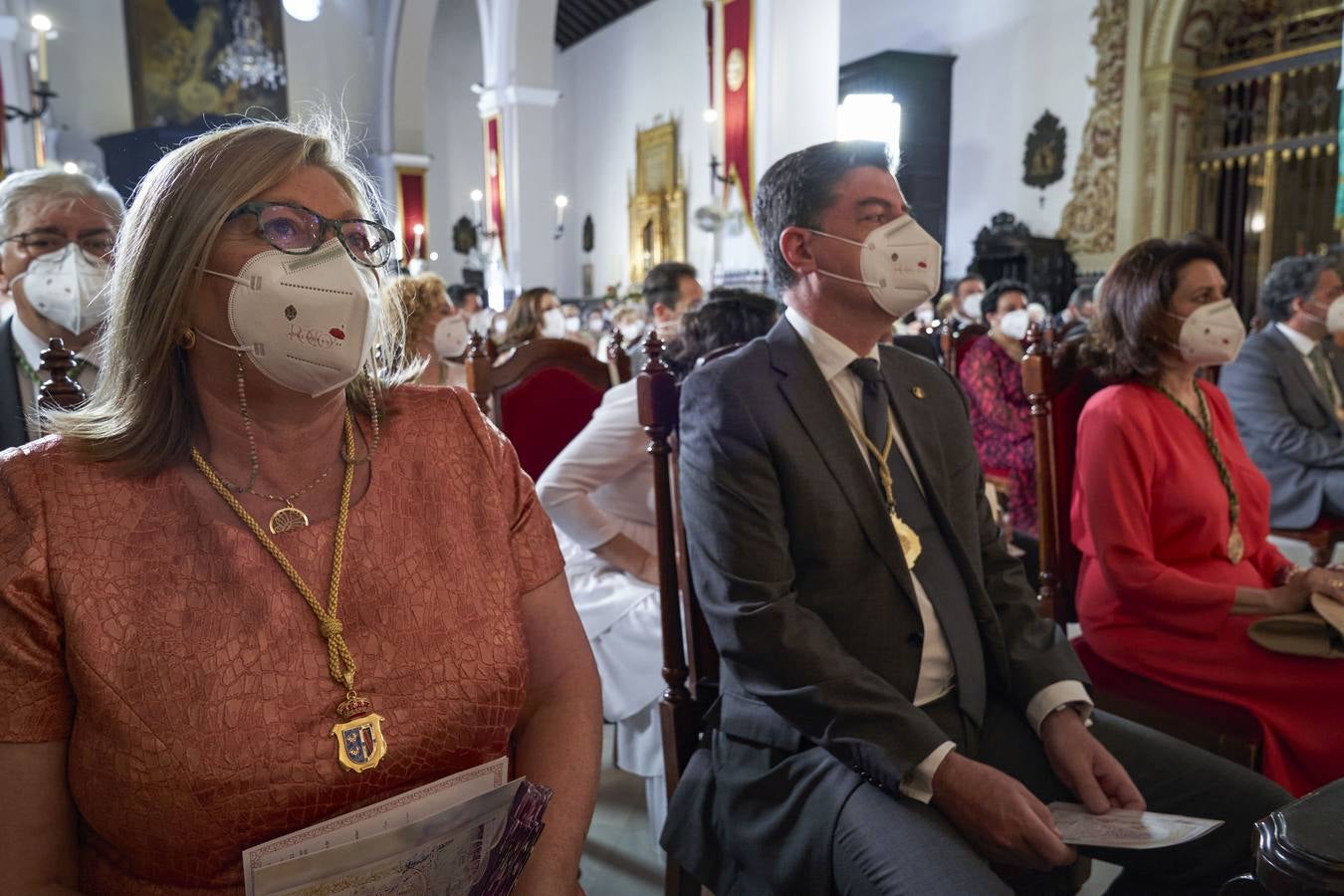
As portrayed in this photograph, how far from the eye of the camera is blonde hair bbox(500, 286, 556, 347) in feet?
14.5

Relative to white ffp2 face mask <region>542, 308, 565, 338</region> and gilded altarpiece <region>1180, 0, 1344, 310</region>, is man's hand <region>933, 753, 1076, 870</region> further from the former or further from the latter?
gilded altarpiece <region>1180, 0, 1344, 310</region>

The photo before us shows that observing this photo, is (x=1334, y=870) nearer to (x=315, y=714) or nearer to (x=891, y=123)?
(x=315, y=714)

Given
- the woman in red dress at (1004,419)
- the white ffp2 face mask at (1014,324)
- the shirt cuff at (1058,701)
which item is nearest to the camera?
the shirt cuff at (1058,701)

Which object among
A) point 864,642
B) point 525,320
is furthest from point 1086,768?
point 525,320

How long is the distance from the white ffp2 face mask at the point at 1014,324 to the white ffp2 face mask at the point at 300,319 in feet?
14.0

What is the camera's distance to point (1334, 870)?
0.69 m

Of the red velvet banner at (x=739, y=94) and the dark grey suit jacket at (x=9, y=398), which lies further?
the red velvet banner at (x=739, y=94)

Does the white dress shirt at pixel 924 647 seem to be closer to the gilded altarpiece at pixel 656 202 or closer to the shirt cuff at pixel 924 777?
the shirt cuff at pixel 924 777

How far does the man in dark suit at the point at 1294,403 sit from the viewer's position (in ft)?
11.0

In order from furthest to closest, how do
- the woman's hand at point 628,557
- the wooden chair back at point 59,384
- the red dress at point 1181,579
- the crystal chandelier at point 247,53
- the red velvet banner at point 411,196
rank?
the red velvet banner at point 411,196
the crystal chandelier at point 247,53
the woman's hand at point 628,557
the red dress at point 1181,579
the wooden chair back at point 59,384

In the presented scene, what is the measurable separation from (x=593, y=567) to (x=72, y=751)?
1.39 meters

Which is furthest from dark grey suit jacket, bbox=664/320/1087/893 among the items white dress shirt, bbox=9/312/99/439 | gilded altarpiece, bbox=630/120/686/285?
gilded altarpiece, bbox=630/120/686/285

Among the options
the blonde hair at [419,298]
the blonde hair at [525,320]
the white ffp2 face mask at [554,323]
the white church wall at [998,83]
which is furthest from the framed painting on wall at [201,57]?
the blonde hair at [419,298]

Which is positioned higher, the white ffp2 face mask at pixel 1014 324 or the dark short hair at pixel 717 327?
the dark short hair at pixel 717 327
